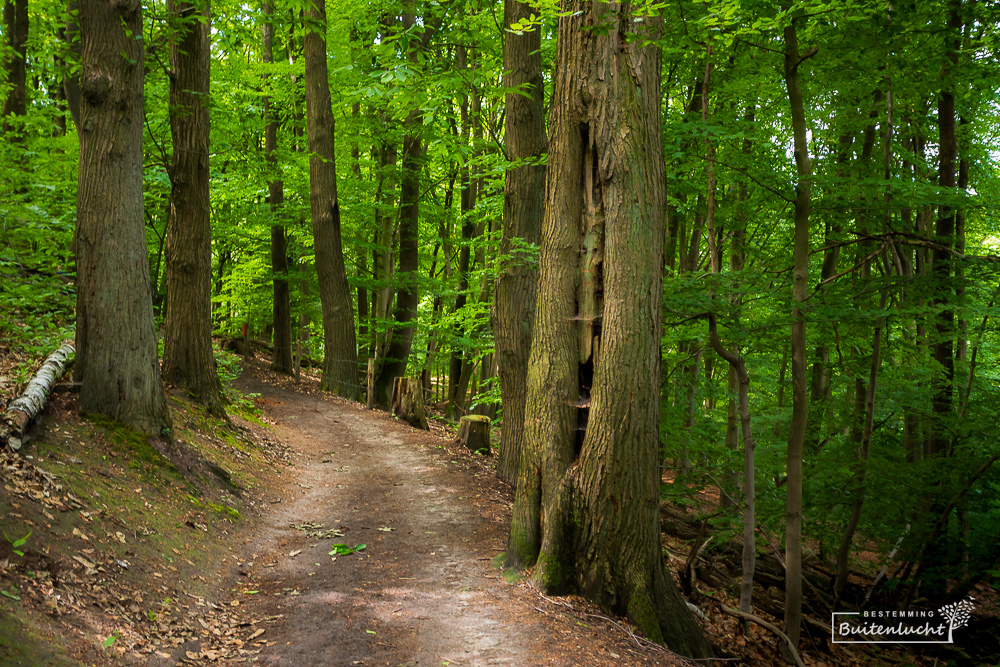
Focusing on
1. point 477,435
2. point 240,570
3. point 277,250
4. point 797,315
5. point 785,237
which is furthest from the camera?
point 277,250

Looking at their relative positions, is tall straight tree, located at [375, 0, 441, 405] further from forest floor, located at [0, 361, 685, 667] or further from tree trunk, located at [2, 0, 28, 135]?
tree trunk, located at [2, 0, 28, 135]

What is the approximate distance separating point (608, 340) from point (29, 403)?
4.93 meters

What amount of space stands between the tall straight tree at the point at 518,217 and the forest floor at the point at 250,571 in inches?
56.9

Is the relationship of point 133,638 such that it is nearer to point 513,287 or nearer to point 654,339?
point 654,339

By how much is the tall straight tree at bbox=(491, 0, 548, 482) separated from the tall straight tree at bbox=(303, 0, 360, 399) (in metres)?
6.82

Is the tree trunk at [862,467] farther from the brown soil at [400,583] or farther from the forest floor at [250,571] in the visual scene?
the brown soil at [400,583]

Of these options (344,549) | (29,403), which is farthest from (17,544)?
(344,549)

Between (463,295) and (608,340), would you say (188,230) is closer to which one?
(608,340)

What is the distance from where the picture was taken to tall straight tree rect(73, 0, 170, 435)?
5.95 m

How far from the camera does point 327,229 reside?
48.3ft

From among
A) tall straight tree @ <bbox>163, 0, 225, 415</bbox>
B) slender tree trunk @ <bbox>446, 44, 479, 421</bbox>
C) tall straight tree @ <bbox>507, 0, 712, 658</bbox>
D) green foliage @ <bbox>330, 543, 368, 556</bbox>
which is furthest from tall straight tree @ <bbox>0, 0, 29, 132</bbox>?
tall straight tree @ <bbox>507, 0, 712, 658</bbox>

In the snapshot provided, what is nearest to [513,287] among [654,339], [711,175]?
[711,175]

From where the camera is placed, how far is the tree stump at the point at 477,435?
431 inches

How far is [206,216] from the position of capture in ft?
29.3
